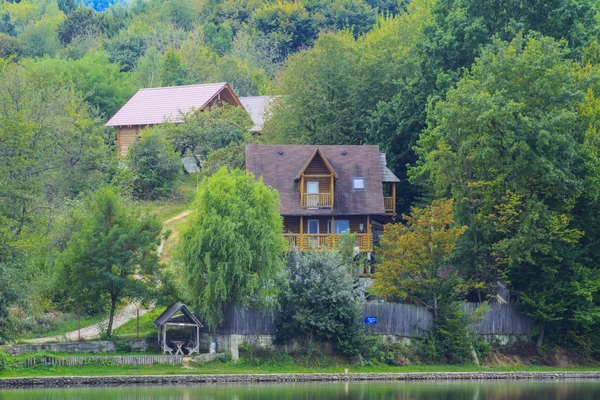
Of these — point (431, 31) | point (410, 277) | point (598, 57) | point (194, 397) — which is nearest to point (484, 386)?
point (410, 277)

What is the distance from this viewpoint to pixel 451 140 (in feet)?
213

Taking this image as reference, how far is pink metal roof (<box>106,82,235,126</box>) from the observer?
89875 mm

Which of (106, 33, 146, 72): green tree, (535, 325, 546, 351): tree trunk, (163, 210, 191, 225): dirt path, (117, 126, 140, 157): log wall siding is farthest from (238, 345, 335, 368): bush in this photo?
(106, 33, 146, 72): green tree

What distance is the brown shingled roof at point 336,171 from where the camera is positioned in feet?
225

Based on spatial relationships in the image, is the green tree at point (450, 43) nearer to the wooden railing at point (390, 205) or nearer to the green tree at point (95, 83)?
the wooden railing at point (390, 205)

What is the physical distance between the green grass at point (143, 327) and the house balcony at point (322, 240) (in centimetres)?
925

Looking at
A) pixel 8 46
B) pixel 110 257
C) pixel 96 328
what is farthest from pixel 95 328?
pixel 8 46

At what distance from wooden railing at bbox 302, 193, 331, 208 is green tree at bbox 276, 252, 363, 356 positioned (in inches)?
388

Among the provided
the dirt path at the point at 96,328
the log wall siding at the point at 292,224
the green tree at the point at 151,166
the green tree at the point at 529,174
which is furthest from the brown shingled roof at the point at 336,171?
the green tree at the point at 151,166

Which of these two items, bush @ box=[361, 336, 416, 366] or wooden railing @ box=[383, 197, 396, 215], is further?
wooden railing @ box=[383, 197, 396, 215]

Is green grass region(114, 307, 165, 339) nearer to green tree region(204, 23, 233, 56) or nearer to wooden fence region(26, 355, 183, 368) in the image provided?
wooden fence region(26, 355, 183, 368)

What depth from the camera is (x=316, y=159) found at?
226 feet

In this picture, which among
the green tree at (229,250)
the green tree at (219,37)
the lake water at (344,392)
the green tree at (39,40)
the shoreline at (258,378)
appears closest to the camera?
the lake water at (344,392)

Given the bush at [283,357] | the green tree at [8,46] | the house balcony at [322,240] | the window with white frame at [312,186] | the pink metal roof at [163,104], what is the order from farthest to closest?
the green tree at [8,46] → the pink metal roof at [163,104] → the window with white frame at [312,186] → the house balcony at [322,240] → the bush at [283,357]
